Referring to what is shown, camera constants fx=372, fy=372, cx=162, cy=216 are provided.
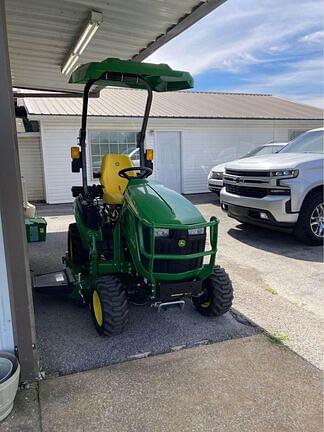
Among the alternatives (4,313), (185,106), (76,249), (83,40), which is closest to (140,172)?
(76,249)

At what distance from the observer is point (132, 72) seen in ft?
10.8

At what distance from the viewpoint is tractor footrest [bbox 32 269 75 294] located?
153 inches

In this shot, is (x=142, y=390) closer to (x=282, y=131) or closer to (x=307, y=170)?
(x=307, y=170)

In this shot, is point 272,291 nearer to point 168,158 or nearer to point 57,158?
point 57,158

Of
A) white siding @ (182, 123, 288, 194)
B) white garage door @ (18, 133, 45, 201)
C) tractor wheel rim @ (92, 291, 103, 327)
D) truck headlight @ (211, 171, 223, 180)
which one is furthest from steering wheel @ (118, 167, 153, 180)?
white siding @ (182, 123, 288, 194)

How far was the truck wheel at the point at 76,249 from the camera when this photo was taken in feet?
13.9

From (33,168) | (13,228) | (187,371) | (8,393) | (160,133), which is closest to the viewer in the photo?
(8,393)

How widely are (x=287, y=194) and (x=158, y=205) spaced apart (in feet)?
11.2

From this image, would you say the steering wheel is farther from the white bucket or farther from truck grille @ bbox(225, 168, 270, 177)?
truck grille @ bbox(225, 168, 270, 177)

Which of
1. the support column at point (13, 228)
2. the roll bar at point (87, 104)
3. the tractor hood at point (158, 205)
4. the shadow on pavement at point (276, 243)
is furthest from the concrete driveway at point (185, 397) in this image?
the shadow on pavement at point (276, 243)

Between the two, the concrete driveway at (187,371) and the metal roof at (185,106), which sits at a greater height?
the metal roof at (185,106)

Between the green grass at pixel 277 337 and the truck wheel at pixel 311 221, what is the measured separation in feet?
10.2

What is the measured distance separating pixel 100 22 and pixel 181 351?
340cm

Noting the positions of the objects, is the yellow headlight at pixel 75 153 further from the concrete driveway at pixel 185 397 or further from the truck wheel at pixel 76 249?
the concrete driveway at pixel 185 397
